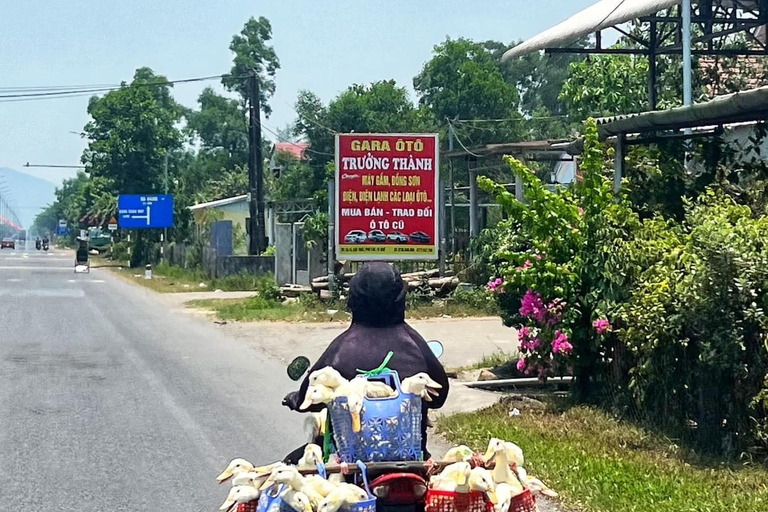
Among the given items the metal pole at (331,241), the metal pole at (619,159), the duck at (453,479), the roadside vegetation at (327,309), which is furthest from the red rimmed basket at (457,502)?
the metal pole at (331,241)

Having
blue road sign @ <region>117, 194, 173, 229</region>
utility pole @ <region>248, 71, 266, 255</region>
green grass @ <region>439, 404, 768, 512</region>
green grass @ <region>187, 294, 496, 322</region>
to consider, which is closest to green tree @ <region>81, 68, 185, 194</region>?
blue road sign @ <region>117, 194, 173, 229</region>

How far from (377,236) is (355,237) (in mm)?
426

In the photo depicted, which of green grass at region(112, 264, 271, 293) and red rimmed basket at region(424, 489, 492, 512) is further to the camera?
green grass at region(112, 264, 271, 293)

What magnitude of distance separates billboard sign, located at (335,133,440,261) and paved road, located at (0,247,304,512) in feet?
10.8

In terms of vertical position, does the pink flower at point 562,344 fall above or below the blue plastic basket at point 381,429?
below

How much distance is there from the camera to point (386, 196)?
21.2 m

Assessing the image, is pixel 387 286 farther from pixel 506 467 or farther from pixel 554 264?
pixel 554 264

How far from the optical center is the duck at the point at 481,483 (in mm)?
4289

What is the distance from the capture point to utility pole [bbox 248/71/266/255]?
37656mm

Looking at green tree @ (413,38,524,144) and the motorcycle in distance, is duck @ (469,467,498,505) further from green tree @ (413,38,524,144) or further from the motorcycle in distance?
green tree @ (413,38,524,144)

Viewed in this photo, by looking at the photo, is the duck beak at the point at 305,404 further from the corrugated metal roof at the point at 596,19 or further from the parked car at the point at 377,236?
the parked car at the point at 377,236

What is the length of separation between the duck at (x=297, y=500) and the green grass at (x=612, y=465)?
3347 mm

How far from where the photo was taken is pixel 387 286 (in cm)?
477

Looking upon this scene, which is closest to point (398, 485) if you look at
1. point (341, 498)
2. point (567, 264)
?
point (341, 498)
